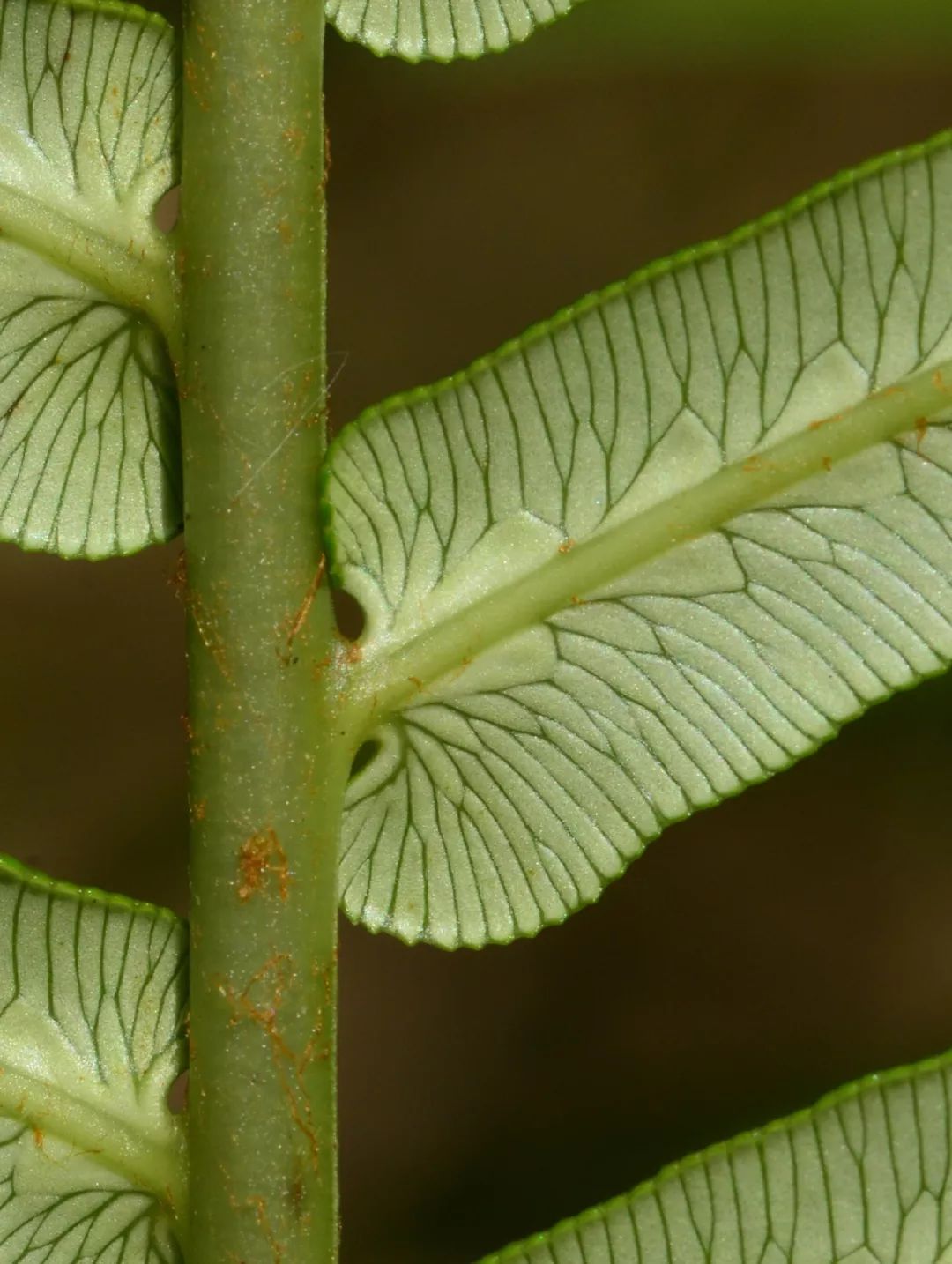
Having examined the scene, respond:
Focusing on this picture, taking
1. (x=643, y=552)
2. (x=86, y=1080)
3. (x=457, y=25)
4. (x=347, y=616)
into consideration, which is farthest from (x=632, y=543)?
(x=347, y=616)

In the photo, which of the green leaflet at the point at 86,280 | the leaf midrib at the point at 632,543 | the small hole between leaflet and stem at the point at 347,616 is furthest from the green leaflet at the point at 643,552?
the small hole between leaflet and stem at the point at 347,616

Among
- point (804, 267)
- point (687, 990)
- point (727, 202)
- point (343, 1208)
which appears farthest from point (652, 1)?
point (343, 1208)

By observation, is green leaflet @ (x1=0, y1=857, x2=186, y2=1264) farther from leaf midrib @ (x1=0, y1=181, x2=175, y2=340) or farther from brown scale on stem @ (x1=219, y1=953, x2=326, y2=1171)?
leaf midrib @ (x1=0, y1=181, x2=175, y2=340)

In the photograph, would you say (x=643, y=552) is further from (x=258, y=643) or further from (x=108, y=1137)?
(x=108, y=1137)

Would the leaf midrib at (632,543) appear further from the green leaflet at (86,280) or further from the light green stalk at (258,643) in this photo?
the green leaflet at (86,280)

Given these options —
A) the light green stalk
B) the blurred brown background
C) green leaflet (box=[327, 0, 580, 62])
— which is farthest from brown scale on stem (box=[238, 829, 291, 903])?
the blurred brown background

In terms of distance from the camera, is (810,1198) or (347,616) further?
(347,616)

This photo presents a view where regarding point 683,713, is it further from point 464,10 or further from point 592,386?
point 464,10
